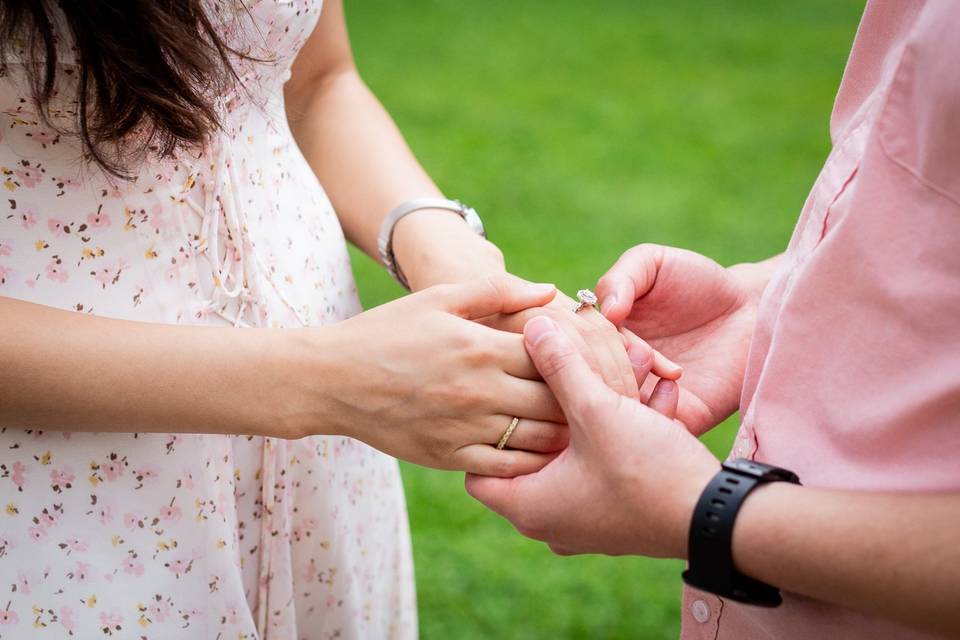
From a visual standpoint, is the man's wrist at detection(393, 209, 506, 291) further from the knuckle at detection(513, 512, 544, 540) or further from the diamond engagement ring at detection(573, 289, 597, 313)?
the knuckle at detection(513, 512, 544, 540)

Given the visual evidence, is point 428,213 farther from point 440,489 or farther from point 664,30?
point 664,30

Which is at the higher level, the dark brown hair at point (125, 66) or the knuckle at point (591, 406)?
the dark brown hair at point (125, 66)

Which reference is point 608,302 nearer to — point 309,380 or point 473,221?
point 473,221

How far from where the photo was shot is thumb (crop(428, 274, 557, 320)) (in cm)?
146

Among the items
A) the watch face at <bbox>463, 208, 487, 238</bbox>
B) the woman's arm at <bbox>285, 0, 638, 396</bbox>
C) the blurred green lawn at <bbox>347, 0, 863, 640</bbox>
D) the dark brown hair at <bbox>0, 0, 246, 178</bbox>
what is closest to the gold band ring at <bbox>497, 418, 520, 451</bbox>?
the woman's arm at <bbox>285, 0, 638, 396</bbox>

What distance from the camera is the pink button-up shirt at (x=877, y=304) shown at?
1.10m

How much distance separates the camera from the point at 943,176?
1.09 metres

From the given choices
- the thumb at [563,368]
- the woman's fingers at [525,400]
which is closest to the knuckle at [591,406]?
the thumb at [563,368]

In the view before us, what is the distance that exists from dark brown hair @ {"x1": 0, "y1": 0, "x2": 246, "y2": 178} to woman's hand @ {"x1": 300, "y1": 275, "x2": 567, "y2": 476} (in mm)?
362

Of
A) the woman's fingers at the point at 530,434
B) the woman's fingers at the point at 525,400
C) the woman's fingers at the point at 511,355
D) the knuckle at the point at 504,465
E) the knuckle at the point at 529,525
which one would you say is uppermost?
the woman's fingers at the point at 511,355

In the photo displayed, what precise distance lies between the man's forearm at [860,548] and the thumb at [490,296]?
509 millimetres

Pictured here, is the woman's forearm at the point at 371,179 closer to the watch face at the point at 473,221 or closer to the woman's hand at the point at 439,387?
the watch face at the point at 473,221

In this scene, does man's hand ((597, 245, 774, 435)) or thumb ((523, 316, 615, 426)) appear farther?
man's hand ((597, 245, 774, 435))

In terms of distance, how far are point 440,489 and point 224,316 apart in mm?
2270
